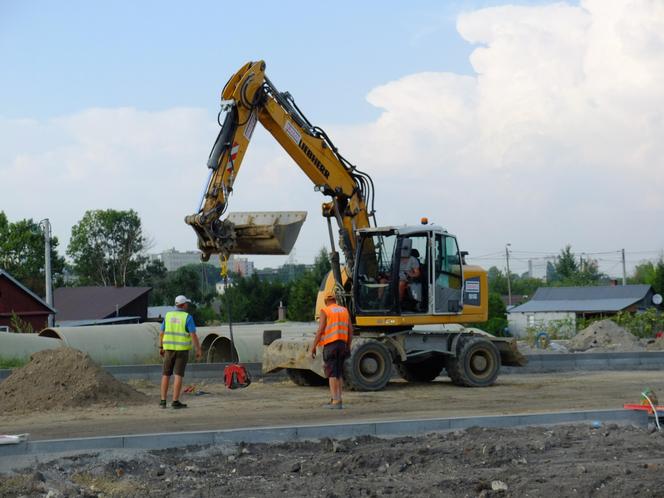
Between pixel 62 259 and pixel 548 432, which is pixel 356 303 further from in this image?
pixel 62 259

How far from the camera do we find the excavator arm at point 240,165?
53.0 feet

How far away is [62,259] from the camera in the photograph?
7431cm

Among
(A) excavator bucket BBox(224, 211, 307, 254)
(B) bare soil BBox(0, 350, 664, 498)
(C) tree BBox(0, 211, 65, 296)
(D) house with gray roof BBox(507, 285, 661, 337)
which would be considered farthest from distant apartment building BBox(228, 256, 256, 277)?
(D) house with gray roof BBox(507, 285, 661, 337)

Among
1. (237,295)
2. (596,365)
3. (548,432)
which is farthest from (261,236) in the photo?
(237,295)

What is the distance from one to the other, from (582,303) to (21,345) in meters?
54.7

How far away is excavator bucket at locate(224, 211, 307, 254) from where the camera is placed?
1661 centimetres

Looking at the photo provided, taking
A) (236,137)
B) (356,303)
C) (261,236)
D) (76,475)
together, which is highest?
(236,137)

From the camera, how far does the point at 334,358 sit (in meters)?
14.2

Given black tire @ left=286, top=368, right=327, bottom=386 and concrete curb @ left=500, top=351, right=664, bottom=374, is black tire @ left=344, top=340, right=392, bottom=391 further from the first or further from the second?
concrete curb @ left=500, top=351, right=664, bottom=374

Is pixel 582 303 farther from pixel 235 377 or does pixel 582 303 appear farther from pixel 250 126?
pixel 250 126

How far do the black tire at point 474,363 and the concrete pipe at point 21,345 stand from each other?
8.48 metres

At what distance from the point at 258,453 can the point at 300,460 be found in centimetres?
55

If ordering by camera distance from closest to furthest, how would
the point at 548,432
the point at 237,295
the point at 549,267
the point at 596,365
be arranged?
the point at 548,432
the point at 596,365
the point at 237,295
the point at 549,267

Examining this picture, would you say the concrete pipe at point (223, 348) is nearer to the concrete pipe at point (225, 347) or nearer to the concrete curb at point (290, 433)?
the concrete pipe at point (225, 347)
